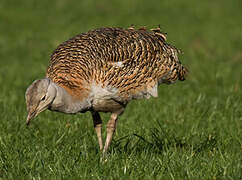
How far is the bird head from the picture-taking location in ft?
14.2

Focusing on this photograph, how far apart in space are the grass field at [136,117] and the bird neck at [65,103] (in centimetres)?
41

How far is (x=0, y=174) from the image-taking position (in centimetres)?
453

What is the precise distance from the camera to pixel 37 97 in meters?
4.34

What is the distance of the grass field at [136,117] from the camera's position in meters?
4.54

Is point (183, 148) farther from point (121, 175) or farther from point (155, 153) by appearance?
point (121, 175)

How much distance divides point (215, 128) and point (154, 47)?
1.36 metres

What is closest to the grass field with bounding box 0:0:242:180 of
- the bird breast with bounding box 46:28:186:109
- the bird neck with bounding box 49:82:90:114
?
the bird neck with bounding box 49:82:90:114

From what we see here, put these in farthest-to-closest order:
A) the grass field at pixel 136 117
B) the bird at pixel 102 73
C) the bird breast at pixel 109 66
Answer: the bird breast at pixel 109 66
the bird at pixel 102 73
the grass field at pixel 136 117

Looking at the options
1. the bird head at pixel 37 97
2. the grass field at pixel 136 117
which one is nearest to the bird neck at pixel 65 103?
the bird head at pixel 37 97

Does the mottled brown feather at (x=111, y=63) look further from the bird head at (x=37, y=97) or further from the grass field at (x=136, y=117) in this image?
the grass field at (x=136, y=117)

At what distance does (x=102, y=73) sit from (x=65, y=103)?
0.44 meters

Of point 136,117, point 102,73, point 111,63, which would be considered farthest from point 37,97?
point 136,117

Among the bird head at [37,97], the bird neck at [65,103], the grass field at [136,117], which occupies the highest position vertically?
the bird head at [37,97]

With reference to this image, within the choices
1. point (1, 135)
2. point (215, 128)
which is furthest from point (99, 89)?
point (215, 128)
